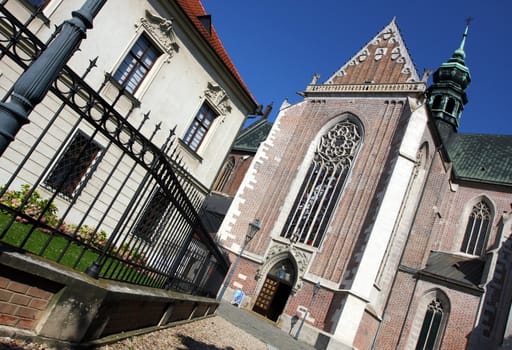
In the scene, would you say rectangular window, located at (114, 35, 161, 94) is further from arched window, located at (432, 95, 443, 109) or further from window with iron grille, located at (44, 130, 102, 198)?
arched window, located at (432, 95, 443, 109)

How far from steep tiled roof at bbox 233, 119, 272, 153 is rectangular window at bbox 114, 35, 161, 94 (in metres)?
17.6

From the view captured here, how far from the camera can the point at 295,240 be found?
732 inches

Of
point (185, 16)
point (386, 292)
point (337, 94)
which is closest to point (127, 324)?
point (185, 16)

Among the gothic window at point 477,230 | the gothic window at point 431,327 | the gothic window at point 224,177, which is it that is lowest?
the gothic window at point 431,327

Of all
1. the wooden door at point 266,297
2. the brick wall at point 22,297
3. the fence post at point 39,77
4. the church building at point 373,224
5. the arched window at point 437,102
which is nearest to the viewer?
the fence post at point 39,77

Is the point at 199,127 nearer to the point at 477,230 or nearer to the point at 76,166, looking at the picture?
the point at 76,166

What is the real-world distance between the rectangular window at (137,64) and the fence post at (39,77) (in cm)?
896

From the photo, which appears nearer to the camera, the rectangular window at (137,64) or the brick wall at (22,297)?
the brick wall at (22,297)

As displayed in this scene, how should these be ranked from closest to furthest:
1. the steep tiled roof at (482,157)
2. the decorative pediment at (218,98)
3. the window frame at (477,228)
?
the decorative pediment at (218,98) → the window frame at (477,228) → the steep tiled roof at (482,157)

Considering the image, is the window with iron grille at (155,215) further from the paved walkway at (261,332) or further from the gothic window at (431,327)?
the gothic window at (431,327)

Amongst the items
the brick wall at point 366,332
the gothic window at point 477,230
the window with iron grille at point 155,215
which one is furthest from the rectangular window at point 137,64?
the gothic window at point 477,230

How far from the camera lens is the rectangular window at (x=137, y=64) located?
36.1 ft

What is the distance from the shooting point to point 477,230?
2202 centimetres

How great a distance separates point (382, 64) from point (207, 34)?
13.2 meters
